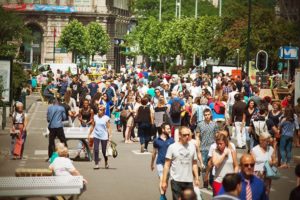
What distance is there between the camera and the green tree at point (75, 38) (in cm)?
13712

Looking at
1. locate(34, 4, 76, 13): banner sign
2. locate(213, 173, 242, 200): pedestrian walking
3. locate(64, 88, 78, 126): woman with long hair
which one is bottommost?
locate(64, 88, 78, 126): woman with long hair

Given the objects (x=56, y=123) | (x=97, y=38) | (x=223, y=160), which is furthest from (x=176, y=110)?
(x=97, y=38)

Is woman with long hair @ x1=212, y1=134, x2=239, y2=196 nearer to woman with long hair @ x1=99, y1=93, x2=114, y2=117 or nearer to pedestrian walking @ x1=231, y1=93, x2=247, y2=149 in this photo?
pedestrian walking @ x1=231, y1=93, x2=247, y2=149

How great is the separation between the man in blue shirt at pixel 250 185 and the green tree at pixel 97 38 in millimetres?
123482

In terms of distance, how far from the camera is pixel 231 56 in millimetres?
81312

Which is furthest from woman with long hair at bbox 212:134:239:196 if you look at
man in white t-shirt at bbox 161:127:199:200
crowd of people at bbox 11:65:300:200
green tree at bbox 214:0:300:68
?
green tree at bbox 214:0:300:68

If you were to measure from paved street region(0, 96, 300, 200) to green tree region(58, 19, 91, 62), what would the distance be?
97912 mm

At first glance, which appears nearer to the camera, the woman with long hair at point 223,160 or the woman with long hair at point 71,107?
the woman with long hair at point 223,160

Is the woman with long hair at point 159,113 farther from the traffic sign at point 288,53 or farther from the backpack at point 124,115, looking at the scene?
the traffic sign at point 288,53

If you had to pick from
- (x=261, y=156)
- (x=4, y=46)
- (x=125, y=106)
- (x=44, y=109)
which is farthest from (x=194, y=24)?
(x=261, y=156)

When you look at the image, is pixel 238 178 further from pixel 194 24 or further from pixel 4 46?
pixel 194 24

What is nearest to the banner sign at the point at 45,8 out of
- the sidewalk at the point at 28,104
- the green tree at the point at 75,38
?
the green tree at the point at 75,38

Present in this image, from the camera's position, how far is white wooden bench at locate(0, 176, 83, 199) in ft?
62.7

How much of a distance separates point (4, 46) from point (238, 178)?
37.8 metres
